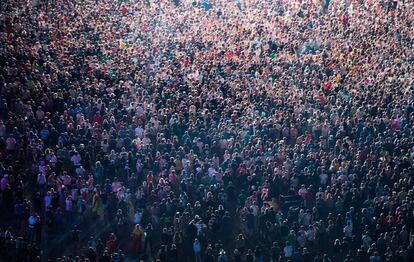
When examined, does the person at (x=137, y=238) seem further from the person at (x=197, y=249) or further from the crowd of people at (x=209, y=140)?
the person at (x=197, y=249)

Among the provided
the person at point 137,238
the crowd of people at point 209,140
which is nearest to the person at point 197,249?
the crowd of people at point 209,140

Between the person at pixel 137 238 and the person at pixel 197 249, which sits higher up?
the person at pixel 137 238

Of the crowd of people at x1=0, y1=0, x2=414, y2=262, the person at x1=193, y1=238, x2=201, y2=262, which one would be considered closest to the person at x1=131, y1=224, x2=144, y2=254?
the crowd of people at x1=0, y1=0, x2=414, y2=262

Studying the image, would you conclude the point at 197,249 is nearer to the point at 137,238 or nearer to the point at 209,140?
the point at 137,238

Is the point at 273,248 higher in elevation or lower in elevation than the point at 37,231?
lower

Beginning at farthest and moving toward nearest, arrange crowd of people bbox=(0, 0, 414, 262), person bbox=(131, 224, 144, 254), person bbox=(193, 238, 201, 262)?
crowd of people bbox=(0, 0, 414, 262) < person bbox=(131, 224, 144, 254) < person bbox=(193, 238, 201, 262)

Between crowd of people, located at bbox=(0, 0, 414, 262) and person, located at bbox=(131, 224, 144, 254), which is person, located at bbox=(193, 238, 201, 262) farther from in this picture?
person, located at bbox=(131, 224, 144, 254)

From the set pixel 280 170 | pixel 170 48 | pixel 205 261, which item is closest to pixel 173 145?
pixel 280 170

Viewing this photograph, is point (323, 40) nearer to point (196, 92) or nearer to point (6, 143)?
point (196, 92)
